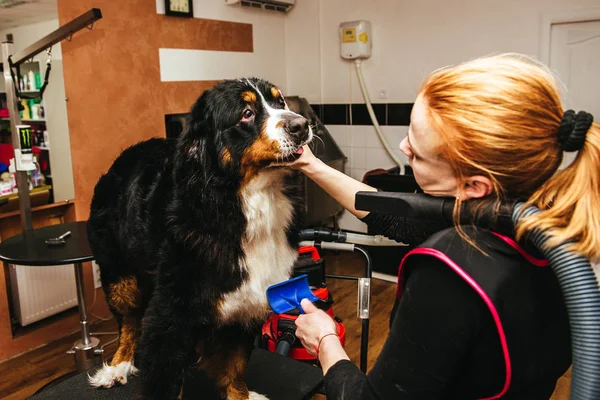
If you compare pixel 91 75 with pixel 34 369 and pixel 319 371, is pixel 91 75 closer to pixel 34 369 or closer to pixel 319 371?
pixel 34 369

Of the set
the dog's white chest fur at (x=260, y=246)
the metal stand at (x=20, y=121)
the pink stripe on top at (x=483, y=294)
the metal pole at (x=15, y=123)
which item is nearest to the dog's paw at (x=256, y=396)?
the dog's white chest fur at (x=260, y=246)

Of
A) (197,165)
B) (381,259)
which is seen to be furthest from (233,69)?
(197,165)

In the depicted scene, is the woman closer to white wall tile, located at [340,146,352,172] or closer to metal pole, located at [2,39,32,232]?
metal pole, located at [2,39,32,232]

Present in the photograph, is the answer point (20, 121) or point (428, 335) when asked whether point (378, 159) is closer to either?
point (20, 121)

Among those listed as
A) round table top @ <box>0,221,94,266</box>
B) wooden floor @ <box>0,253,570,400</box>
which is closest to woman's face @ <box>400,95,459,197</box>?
round table top @ <box>0,221,94,266</box>

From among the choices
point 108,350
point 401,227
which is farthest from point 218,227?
point 108,350

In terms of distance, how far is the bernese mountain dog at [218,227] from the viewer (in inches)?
61.2

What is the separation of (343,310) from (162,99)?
208 centimetres

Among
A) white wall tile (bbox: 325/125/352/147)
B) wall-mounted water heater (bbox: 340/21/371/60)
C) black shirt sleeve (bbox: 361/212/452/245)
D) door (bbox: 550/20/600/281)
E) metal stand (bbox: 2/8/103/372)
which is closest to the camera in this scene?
black shirt sleeve (bbox: 361/212/452/245)

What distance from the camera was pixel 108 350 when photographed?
3293mm

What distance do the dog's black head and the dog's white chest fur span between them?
0.07 meters

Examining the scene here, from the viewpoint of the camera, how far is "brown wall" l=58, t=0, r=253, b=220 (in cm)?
333

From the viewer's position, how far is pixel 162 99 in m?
3.91

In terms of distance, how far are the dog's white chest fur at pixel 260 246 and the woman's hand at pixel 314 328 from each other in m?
0.38
